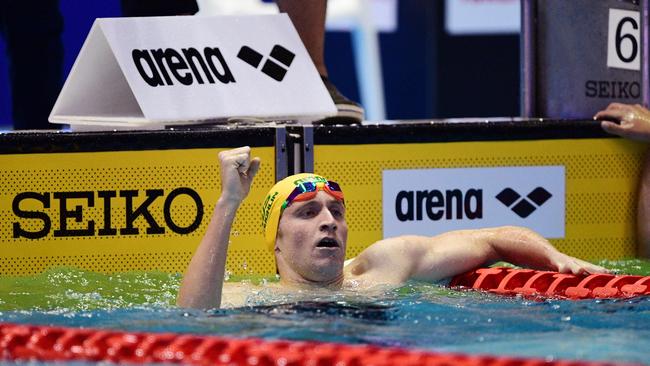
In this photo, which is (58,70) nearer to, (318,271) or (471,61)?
(318,271)

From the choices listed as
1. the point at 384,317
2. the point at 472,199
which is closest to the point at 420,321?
the point at 384,317

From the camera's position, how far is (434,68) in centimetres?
977

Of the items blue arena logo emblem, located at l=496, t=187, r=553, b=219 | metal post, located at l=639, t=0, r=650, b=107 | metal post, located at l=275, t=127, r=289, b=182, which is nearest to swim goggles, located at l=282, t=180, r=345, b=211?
metal post, located at l=275, t=127, r=289, b=182

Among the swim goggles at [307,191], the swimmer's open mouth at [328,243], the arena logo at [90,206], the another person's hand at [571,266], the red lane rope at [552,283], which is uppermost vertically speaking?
the swim goggles at [307,191]

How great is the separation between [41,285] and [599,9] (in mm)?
2625

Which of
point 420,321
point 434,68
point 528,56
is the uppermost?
point 528,56

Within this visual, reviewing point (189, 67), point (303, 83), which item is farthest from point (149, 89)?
point (303, 83)

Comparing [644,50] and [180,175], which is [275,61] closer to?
[180,175]

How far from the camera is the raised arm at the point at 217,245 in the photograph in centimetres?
378

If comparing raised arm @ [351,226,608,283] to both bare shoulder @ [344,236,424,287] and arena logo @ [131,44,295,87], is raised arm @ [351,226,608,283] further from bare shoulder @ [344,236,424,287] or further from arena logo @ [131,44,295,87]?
arena logo @ [131,44,295,87]

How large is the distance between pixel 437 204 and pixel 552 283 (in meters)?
0.82

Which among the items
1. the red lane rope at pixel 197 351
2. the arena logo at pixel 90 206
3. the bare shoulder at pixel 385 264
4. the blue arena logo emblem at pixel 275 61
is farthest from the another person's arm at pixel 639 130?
the red lane rope at pixel 197 351

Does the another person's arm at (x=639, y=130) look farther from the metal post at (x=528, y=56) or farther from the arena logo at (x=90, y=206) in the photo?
the arena logo at (x=90, y=206)

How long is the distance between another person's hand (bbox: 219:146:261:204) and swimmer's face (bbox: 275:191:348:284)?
35 centimetres
